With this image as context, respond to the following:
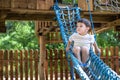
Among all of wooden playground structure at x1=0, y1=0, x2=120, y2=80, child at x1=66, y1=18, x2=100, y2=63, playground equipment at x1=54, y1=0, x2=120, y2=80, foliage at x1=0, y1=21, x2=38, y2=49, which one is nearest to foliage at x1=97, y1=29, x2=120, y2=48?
foliage at x1=0, y1=21, x2=38, y2=49

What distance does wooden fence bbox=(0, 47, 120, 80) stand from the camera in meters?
9.96

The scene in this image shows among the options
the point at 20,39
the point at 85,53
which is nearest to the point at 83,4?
the point at 85,53

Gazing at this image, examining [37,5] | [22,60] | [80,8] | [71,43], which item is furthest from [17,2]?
[22,60]

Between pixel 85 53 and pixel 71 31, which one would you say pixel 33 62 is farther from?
pixel 85 53

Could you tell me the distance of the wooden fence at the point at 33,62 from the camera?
9.96 metres

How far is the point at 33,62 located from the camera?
10.4m

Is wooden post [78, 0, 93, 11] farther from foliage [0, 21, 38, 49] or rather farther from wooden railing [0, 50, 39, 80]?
foliage [0, 21, 38, 49]

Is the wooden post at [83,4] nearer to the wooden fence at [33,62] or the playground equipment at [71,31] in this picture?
the playground equipment at [71,31]

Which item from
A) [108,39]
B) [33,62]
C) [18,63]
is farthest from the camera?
[108,39]

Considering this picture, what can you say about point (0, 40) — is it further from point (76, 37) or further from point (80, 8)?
point (76, 37)

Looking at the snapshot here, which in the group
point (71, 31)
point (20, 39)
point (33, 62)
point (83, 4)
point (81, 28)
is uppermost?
point (83, 4)

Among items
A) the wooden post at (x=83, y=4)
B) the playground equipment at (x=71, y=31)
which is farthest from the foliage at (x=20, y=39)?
the wooden post at (x=83, y=4)

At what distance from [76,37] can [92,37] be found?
26 centimetres

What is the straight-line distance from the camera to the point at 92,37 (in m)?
5.26
